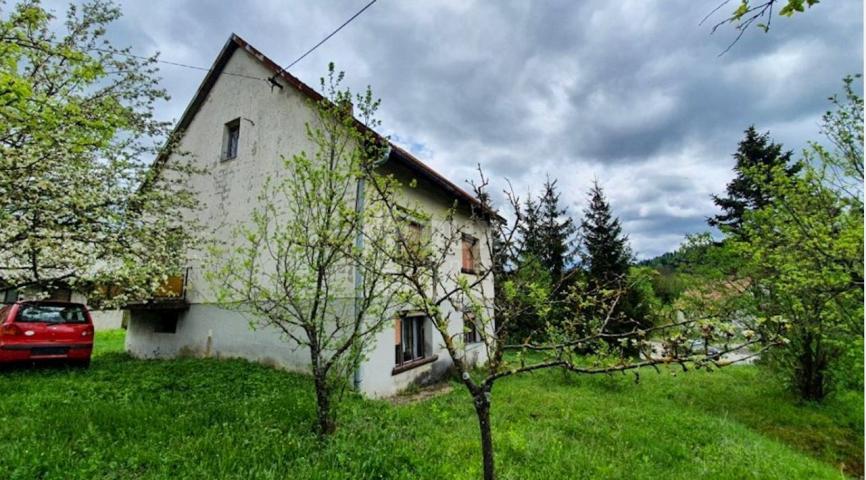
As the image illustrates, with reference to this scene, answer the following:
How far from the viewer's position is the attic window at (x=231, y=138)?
35.4 feet

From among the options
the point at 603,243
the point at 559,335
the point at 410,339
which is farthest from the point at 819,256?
the point at 603,243

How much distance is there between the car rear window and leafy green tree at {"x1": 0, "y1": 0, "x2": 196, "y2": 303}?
0.56 m

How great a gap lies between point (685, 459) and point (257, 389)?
6.59m

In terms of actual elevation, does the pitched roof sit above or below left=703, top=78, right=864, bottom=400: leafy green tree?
above

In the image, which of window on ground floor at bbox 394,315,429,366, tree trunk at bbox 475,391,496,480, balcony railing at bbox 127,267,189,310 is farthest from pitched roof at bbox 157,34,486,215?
tree trunk at bbox 475,391,496,480

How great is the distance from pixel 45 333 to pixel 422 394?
8143mm

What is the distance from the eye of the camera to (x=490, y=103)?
8.20m

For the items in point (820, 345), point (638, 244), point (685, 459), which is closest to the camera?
point (685, 459)

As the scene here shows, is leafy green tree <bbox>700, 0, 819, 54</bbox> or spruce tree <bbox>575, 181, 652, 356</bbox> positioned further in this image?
spruce tree <bbox>575, 181, 652, 356</bbox>

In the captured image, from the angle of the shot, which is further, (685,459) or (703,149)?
(703,149)

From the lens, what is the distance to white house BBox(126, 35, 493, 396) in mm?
8828

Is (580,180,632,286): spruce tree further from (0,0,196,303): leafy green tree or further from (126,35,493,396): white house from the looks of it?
(0,0,196,303): leafy green tree

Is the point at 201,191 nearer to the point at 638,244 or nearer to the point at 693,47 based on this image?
the point at 693,47

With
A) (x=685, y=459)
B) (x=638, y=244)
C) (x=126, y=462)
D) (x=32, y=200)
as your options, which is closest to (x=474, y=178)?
(x=126, y=462)
